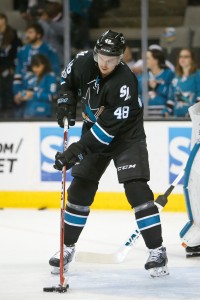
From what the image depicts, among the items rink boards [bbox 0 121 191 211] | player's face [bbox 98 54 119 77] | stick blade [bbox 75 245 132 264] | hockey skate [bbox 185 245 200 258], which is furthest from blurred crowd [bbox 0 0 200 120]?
player's face [bbox 98 54 119 77]

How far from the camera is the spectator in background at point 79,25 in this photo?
7699 millimetres

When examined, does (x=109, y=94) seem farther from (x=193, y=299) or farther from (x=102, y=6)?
(x=102, y=6)

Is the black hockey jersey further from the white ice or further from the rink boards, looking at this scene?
the rink boards

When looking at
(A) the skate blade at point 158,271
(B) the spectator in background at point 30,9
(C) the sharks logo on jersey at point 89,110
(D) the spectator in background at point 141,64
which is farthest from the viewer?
(B) the spectator in background at point 30,9

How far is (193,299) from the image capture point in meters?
4.50

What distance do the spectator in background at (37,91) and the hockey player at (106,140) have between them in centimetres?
252

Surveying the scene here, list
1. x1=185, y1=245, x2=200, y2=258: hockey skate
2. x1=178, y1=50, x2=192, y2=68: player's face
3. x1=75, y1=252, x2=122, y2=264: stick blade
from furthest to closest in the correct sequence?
1. x1=178, y1=50, x2=192, y2=68: player's face
2. x1=185, y1=245, x2=200, y2=258: hockey skate
3. x1=75, y1=252, x2=122, y2=264: stick blade

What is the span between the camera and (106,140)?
15.3 feet

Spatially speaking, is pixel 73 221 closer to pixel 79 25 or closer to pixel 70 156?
pixel 70 156

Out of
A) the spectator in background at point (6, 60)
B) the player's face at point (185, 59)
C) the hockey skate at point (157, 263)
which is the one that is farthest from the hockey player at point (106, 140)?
the spectator in background at point (6, 60)

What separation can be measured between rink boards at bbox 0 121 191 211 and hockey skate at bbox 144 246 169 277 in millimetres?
1874

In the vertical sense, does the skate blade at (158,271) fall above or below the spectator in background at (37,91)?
above

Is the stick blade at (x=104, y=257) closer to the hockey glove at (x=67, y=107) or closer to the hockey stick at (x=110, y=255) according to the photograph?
the hockey stick at (x=110, y=255)

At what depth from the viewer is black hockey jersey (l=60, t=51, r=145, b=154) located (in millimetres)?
4637
